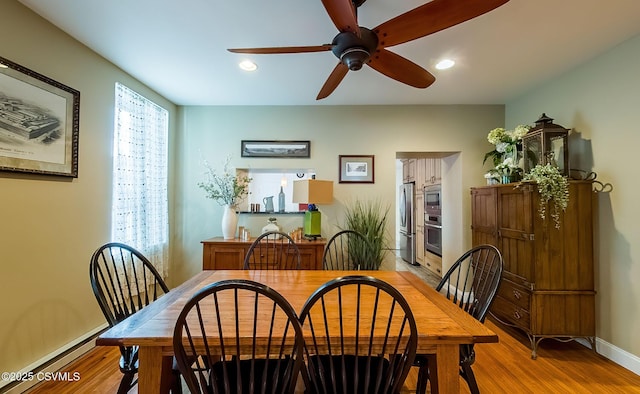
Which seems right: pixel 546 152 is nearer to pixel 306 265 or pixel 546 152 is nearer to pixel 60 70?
pixel 306 265

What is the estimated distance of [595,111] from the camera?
2.60m

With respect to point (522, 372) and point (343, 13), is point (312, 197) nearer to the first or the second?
point (343, 13)

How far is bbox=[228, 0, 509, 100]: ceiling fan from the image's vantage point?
1.32 metres

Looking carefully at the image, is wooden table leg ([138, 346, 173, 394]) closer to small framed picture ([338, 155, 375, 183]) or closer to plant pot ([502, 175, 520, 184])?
small framed picture ([338, 155, 375, 183])

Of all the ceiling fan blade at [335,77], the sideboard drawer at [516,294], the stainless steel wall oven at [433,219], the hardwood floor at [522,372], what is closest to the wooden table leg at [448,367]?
the hardwood floor at [522,372]

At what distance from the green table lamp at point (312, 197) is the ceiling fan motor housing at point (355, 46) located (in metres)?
1.75

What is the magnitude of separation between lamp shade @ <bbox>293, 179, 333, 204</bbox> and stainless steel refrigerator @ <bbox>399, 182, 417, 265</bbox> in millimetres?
3141

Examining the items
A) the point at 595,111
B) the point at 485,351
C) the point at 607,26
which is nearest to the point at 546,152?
the point at 595,111

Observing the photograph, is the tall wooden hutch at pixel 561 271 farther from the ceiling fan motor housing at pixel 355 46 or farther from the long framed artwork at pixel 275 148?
the long framed artwork at pixel 275 148

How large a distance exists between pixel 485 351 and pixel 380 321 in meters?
1.89

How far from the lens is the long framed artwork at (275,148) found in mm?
3914

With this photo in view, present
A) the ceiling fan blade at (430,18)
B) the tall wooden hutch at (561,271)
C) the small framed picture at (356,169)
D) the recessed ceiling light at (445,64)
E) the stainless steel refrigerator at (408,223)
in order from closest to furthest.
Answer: the ceiling fan blade at (430,18), the tall wooden hutch at (561,271), the recessed ceiling light at (445,64), the small framed picture at (356,169), the stainless steel refrigerator at (408,223)

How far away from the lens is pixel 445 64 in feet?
8.83

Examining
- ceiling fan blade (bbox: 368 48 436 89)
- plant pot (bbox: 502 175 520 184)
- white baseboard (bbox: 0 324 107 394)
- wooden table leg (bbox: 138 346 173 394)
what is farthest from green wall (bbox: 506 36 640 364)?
white baseboard (bbox: 0 324 107 394)
